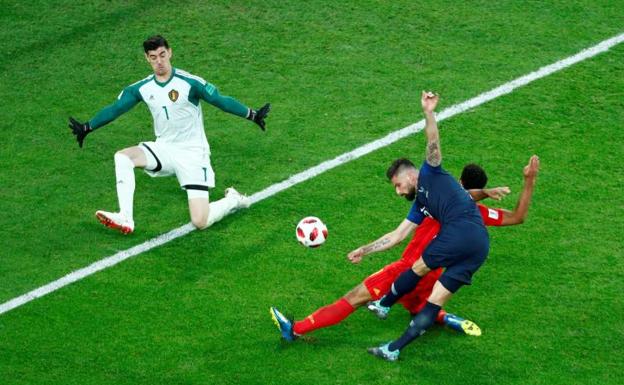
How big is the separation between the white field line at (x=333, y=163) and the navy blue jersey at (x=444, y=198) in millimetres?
2803

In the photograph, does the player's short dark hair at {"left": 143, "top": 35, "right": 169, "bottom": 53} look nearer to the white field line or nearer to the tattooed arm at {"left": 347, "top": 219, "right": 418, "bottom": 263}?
the white field line

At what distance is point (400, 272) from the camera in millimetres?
10125

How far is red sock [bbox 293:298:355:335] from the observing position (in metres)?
10.1

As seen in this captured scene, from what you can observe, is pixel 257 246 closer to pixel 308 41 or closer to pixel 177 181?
pixel 177 181

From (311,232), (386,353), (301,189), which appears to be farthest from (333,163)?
(386,353)

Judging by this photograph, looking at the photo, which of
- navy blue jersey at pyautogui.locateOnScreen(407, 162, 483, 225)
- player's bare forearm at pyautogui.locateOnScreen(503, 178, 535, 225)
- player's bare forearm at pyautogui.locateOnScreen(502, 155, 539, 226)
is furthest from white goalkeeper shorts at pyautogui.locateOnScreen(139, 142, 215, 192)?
player's bare forearm at pyautogui.locateOnScreen(503, 178, 535, 225)

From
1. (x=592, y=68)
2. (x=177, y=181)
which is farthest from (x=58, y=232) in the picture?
(x=592, y=68)

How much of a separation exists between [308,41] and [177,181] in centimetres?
300

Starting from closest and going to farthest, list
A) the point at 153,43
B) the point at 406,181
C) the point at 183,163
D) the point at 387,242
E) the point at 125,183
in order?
the point at 406,181 < the point at 387,242 < the point at 153,43 < the point at 125,183 < the point at 183,163

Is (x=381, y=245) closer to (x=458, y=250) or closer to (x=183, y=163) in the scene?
(x=458, y=250)

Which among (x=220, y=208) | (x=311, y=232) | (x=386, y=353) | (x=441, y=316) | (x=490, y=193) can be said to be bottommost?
(x=220, y=208)

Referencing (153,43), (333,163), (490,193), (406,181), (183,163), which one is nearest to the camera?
(406,181)

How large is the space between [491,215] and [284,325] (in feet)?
6.62

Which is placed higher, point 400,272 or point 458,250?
point 458,250
